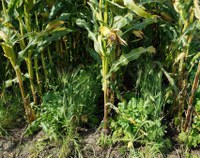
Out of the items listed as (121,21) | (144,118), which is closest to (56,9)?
(121,21)

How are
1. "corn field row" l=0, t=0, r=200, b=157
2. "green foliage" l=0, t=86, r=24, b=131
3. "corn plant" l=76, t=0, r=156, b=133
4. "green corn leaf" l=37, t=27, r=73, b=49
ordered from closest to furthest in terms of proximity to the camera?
"corn plant" l=76, t=0, r=156, b=133 < "corn field row" l=0, t=0, r=200, b=157 < "green corn leaf" l=37, t=27, r=73, b=49 < "green foliage" l=0, t=86, r=24, b=131

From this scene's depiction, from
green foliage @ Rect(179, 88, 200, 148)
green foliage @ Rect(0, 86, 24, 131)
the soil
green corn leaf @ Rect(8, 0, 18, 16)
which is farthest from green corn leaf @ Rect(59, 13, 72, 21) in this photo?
green foliage @ Rect(179, 88, 200, 148)

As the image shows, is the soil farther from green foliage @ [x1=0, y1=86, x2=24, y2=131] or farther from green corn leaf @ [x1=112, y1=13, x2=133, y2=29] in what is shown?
green corn leaf @ [x1=112, y1=13, x2=133, y2=29]

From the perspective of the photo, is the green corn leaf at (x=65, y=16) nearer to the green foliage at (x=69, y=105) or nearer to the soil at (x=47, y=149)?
the green foliage at (x=69, y=105)

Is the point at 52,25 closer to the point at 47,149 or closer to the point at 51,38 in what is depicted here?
the point at 51,38

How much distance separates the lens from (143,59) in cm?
313

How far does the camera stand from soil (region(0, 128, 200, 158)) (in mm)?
2855

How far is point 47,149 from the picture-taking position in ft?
9.48

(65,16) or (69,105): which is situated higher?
(65,16)

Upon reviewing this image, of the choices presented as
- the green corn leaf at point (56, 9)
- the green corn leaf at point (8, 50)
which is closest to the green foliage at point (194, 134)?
the green corn leaf at point (56, 9)

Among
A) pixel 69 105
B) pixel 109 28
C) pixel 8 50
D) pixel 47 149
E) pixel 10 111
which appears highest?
pixel 109 28

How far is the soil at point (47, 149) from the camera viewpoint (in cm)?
286

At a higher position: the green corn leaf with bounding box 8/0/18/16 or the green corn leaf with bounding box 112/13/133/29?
the green corn leaf with bounding box 8/0/18/16

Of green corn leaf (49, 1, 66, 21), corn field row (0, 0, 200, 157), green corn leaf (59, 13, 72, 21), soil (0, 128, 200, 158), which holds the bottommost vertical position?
soil (0, 128, 200, 158)
